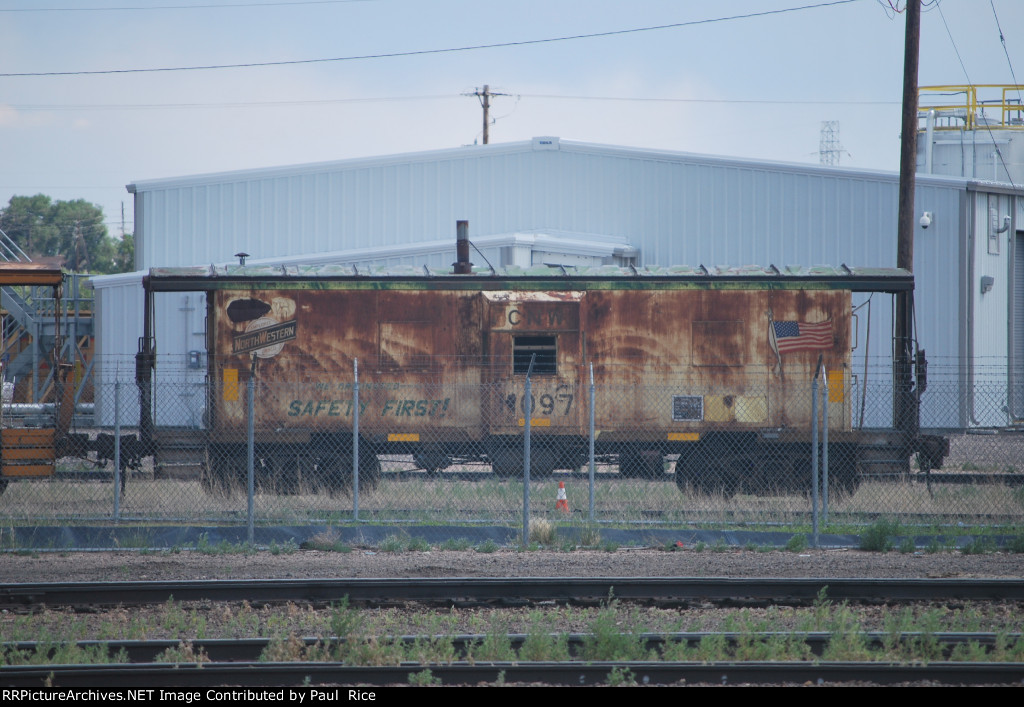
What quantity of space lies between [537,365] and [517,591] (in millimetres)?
6444

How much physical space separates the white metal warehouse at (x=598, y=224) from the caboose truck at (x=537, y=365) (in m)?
5.86

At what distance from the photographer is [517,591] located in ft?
29.7

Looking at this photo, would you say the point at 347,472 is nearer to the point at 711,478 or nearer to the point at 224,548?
the point at 224,548

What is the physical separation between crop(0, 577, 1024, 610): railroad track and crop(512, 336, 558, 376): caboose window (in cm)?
627

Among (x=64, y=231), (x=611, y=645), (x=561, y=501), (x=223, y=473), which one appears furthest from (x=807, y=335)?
(x=64, y=231)

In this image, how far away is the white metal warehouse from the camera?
78.5ft

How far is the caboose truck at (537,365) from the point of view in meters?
15.0

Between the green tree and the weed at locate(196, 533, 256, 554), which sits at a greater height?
the green tree

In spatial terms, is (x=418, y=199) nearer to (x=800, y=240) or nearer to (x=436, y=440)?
(x=800, y=240)

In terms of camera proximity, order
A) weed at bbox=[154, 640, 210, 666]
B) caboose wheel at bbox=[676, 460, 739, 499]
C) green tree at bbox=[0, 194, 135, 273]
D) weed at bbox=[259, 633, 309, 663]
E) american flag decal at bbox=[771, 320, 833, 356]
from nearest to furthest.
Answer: weed at bbox=[154, 640, 210, 666], weed at bbox=[259, 633, 309, 663], caboose wheel at bbox=[676, 460, 739, 499], american flag decal at bbox=[771, 320, 833, 356], green tree at bbox=[0, 194, 135, 273]

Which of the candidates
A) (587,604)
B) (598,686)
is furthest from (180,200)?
(598,686)

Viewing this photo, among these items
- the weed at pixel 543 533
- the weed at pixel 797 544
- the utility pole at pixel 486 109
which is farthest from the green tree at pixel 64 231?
the weed at pixel 797 544

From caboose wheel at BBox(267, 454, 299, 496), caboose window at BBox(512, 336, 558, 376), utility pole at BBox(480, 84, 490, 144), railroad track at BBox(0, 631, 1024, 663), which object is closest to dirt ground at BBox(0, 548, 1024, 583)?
railroad track at BBox(0, 631, 1024, 663)

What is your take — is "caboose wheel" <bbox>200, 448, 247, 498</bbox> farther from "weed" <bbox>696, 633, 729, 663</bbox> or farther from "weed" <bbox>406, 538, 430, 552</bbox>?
"weed" <bbox>696, 633, 729, 663</bbox>
